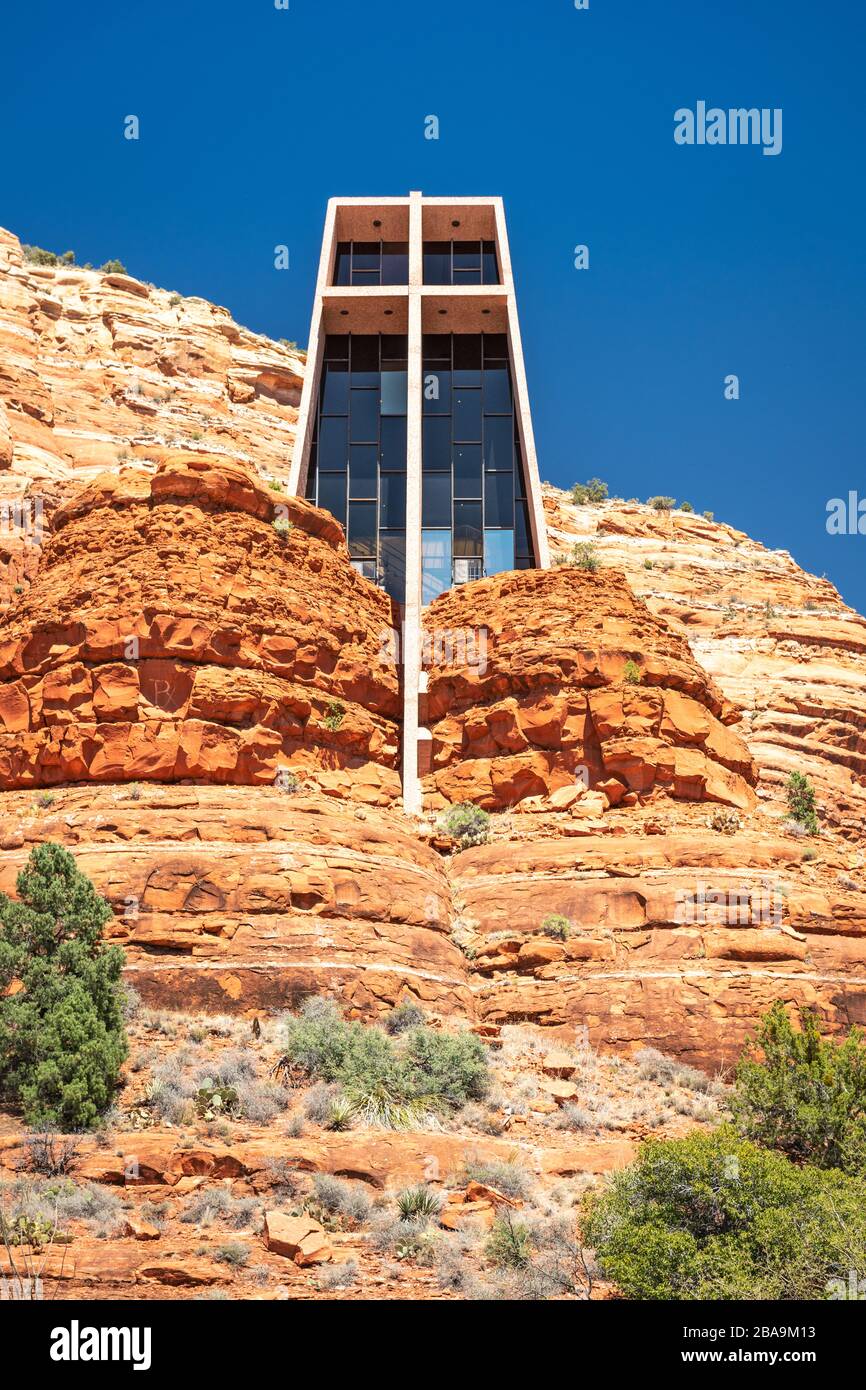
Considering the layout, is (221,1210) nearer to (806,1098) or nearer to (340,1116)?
(340,1116)

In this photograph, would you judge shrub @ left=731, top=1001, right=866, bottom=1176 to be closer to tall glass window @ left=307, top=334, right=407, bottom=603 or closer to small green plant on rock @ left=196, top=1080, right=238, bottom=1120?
small green plant on rock @ left=196, top=1080, right=238, bottom=1120

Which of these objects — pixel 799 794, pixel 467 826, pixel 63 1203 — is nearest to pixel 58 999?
pixel 63 1203

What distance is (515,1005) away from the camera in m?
23.6

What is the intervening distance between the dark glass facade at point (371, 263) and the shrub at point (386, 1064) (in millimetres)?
26966

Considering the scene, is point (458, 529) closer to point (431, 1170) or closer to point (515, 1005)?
point (515, 1005)

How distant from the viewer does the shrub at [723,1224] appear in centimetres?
1463

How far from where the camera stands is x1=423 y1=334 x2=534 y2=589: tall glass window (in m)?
38.5

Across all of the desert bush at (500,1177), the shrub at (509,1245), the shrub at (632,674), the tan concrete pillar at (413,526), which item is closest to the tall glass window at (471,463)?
the tan concrete pillar at (413,526)

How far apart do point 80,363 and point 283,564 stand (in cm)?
2915

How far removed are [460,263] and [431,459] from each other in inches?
266

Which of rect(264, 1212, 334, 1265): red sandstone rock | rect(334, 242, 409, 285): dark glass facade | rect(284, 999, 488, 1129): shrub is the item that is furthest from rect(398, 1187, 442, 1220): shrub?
rect(334, 242, 409, 285): dark glass facade

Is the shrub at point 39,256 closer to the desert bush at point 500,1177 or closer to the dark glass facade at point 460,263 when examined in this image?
the dark glass facade at point 460,263

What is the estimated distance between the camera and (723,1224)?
1582 centimetres
